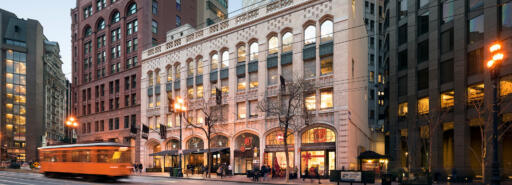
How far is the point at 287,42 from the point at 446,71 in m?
14.8

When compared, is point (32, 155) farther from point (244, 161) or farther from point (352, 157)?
point (352, 157)

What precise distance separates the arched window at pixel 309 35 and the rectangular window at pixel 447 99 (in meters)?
12.9

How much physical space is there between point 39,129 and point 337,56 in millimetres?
97395

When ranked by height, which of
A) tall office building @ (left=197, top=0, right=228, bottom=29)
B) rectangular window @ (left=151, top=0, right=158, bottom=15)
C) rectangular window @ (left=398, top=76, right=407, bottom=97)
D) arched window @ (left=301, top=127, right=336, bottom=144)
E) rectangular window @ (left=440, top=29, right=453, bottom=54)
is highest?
tall office building @ (left=197, top=0, right=228, bottom=29)

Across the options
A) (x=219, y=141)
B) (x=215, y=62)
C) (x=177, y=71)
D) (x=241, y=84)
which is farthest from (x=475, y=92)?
(x=177, y=71)

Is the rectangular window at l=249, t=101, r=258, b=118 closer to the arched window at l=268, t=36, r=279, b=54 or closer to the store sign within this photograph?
the arched window at l=268, t=36, r=279, b=54

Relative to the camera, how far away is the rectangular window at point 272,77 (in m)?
39.2

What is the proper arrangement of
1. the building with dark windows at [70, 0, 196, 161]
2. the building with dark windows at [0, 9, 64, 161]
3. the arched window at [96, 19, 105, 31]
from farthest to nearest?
the building with dark windows at [0, 9, 64, 161] → the arched window at [96, 19, 105, 31] → the building with dark windows at [70, 0, 196, 161]

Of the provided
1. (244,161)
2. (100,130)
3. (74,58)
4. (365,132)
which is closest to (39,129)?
(74,58)

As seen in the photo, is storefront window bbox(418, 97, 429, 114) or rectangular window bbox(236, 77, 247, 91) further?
rectangular window bbox(236, 77, 247, 91)

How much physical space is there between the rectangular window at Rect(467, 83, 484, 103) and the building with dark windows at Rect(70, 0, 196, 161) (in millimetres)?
41874

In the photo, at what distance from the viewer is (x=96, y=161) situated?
2661 cm

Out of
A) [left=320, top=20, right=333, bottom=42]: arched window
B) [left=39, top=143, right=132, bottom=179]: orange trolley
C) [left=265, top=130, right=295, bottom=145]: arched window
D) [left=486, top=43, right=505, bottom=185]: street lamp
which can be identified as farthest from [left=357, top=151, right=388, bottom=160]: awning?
[left=39, top=143, right=132, bottom=179]: orange trolley

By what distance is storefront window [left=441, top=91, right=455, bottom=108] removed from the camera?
3569cm
